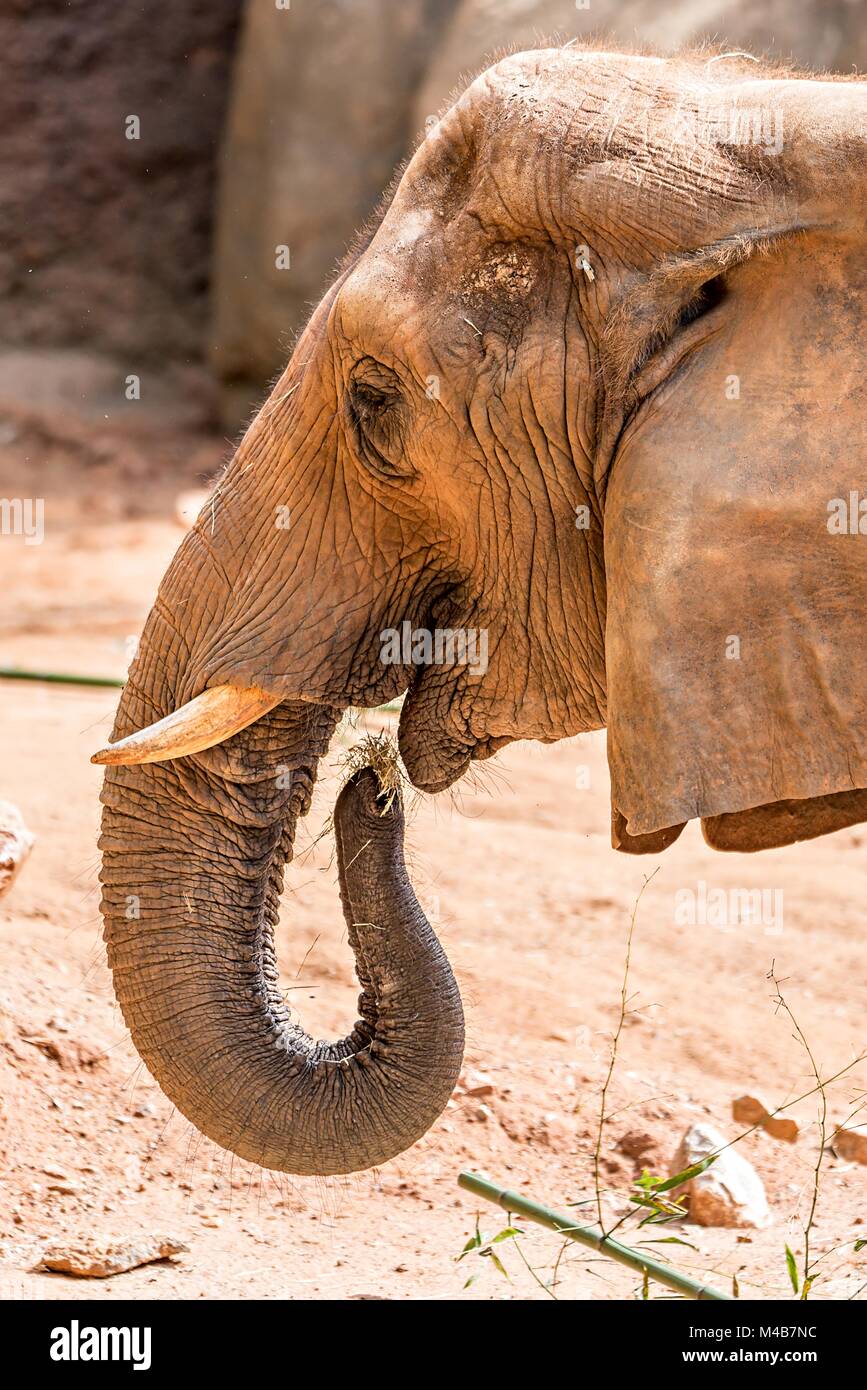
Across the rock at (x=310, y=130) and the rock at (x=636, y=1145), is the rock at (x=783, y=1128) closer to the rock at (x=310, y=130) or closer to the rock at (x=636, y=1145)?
the rock at (x=636, y=1145)

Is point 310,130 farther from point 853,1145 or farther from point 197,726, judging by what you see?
point 197,726

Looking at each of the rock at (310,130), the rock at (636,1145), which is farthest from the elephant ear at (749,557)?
the rock at (310,130)

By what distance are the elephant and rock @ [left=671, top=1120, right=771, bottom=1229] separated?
3.61 ft

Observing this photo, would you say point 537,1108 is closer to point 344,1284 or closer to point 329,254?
point 344,1284

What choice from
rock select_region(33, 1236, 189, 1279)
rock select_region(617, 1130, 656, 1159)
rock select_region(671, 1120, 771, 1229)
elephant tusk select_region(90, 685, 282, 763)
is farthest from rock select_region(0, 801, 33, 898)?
rock select_region(671, 1120, 771, 1229)

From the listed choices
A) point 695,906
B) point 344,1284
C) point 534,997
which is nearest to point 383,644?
point 344,1284

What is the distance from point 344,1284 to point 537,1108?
1074 mm

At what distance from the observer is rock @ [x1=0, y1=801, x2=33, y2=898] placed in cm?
441

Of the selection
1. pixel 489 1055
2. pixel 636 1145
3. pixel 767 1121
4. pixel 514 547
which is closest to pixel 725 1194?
pixel 636 1145

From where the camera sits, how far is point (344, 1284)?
3568 mm

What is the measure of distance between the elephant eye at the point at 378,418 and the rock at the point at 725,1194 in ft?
6.22

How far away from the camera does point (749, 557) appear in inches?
97.9

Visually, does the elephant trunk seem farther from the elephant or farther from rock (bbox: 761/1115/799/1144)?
rock (bbox: 761/1115/799/1144)

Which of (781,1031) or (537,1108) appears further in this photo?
(781,1031)
